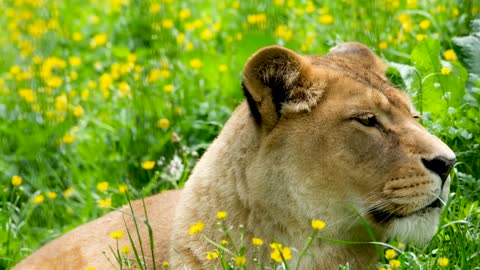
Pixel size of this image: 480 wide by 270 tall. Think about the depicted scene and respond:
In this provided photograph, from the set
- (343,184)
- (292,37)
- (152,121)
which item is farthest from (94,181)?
(343,184)

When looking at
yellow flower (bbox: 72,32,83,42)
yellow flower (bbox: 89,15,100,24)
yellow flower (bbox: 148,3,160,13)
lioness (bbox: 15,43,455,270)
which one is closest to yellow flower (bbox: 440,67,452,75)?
lioness (bbox: 15,43,455,270)

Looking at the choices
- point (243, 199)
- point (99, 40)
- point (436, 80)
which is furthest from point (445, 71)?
point (99, 40)

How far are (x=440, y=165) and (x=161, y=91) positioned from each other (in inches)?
125

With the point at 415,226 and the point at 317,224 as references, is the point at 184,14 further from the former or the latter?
the point at 317,224

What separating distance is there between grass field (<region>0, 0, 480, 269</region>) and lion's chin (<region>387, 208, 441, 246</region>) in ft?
1.99

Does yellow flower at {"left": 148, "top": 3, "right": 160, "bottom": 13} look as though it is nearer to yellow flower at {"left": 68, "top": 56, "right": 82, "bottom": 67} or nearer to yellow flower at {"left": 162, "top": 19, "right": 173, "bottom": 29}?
yellow flower at {"left": 162, "top": 19, "right": 173, "bottom": 29}

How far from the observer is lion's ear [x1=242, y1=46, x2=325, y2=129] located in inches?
160

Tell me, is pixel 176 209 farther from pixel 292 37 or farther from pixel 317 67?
pixel 292 37

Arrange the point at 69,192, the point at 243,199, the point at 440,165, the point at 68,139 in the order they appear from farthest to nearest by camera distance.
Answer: the point at 68,139, the point at 69,192, the point at 243,199, the point at 440,165

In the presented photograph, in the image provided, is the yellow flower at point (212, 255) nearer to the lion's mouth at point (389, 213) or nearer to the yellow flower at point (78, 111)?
the lion's mouth at point (389, 213)

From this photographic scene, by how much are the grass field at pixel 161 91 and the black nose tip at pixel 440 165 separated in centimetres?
68

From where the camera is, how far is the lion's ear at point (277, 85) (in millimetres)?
4074

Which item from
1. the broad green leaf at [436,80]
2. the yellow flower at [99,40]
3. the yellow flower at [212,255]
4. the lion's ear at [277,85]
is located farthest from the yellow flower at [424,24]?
the yellow flower at [212,255]

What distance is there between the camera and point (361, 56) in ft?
15.0
